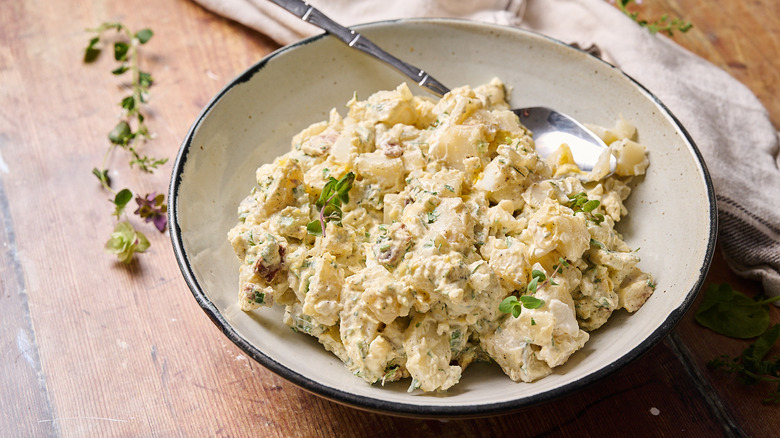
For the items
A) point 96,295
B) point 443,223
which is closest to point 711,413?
point 443,223

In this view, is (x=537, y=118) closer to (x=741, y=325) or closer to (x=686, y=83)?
(x=686, y=83)

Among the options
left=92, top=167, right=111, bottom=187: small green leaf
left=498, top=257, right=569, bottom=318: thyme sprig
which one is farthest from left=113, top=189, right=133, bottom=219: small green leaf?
left=498, top=257, right=569, bottom=318: thyme sprig

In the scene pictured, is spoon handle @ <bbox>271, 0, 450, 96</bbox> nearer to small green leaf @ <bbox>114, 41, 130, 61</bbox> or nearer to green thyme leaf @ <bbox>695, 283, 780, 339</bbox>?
small green leaf @ <bbox>114, 41, 130, 61</bbox>

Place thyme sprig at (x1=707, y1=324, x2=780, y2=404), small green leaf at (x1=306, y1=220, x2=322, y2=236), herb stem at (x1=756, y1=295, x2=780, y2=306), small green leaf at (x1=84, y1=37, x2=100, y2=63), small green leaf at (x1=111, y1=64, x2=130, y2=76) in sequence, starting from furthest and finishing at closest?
small green leaf at (x1=84, y1=37, x2=100, y2=63)
small green leaf at (x1=111, y1=64, x2=130, y2=76)
herb stem at (x1=756, y1=295, x2=780, y2=306)
thyme sprig at (x1=707, y1=324, x2=780, y2=404)
small green leaf at (x1=306, y1=220, x2=322, y2=236)

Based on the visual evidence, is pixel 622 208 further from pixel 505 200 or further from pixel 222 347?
pixel 222 347

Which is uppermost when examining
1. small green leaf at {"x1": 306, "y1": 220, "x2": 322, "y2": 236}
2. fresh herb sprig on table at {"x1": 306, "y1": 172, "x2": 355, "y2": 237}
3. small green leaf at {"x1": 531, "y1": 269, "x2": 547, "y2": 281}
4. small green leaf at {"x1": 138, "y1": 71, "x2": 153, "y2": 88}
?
small green leaf at {"x1": 531, "y1": 269, "x2": 547, "y2": 281}

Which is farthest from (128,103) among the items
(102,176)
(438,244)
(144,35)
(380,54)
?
(438,244)

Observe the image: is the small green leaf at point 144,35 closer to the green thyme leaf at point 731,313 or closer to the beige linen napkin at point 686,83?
the beige linen napkin at point 686,83

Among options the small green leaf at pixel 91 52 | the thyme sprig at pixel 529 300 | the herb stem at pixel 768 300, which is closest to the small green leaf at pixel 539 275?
the thyme sprig at pixel 529 300
